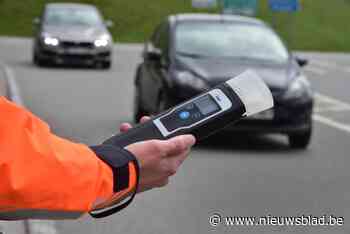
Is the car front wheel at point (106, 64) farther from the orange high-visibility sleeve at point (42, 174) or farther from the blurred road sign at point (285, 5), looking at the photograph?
the orange high-visibility sleeve at point (42, 174)

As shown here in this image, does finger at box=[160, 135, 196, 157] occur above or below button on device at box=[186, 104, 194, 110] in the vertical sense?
below

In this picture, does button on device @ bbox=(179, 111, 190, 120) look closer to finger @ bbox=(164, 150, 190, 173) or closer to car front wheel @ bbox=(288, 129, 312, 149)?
finger @ bbox=(164, 150, 190, 173)

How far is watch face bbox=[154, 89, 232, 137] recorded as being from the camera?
267 cm

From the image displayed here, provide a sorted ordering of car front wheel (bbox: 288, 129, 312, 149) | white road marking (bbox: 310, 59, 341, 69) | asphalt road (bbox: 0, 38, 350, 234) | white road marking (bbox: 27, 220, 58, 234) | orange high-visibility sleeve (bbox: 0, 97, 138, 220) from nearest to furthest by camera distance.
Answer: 1. orange high-visibility sleeve (bbox: 0, 97, 138, 220)
2. white road marking (bbox: 27, 220, 58, 234)
3. asphalt road (bbox: 0, 38, 350, 234)
4. car front wheel (bbox: 288, 129, 312, 149)
5. white road marking (bbox: 310, 59, 341, 69)

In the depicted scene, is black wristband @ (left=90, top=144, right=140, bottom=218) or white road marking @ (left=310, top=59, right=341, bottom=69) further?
white road marking @ (left=310, top=59, right=341, bottom=69)

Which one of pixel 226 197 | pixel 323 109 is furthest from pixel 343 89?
pixel 226 197

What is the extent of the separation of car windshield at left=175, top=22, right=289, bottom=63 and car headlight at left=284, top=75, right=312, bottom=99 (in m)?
0.75

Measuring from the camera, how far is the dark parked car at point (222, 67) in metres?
13.0

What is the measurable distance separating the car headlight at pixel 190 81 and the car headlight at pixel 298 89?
1001mm

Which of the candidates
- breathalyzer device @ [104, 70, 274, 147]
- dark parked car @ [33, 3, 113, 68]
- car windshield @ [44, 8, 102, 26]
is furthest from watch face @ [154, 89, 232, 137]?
car windshield @ [44, 8, 102, 26]

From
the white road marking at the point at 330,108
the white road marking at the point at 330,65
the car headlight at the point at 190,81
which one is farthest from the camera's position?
the white road marking at the point at 330,65

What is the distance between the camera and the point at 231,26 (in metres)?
15.3

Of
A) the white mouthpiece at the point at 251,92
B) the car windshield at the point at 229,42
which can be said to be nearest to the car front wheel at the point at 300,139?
the car windshield at the point at 229,42

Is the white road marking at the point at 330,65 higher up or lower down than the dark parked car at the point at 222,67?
lower down
